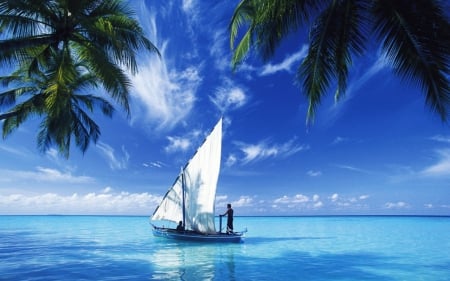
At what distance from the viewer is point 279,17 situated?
342 inches

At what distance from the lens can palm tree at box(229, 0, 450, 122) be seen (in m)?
6.84

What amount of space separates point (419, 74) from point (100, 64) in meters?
8.15

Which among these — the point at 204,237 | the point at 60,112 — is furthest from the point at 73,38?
the point at 204,237

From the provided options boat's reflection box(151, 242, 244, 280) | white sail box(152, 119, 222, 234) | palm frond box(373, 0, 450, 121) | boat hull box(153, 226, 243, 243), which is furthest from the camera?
boat hull box(153, 226, 243, 243)

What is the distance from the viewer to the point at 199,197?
23344 mm

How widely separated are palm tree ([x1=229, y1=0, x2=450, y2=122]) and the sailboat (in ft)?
40.1

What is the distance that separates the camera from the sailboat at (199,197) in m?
22.5

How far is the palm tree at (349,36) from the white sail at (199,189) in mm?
12161

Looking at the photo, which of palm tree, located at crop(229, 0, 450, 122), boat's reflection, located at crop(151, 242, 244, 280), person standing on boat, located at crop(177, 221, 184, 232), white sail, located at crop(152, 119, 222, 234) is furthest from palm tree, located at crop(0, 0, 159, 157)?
person standing on boat, located at crop(177, 221, 184, 232)

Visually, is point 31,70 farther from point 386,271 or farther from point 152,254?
point 386,271

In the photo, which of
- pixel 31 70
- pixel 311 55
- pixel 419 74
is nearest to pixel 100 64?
pixel 31 70

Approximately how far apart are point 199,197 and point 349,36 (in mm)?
16817

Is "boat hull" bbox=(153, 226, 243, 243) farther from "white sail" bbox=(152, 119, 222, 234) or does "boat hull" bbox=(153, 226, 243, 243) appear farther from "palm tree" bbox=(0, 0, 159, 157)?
"palm tree" bbox=(0, 0, 159, 157)

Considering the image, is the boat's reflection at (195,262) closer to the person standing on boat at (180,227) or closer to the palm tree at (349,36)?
the person standing on boat at (180,227)
